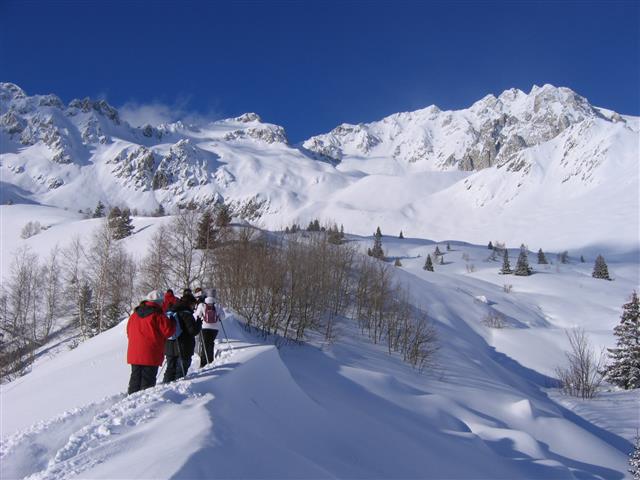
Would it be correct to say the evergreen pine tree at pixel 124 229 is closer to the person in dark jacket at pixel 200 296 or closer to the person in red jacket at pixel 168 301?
the person in dark jacket at pixel 200 296

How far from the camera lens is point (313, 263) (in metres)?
22.9

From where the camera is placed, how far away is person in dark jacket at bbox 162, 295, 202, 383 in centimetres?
839

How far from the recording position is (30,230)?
5953 cm

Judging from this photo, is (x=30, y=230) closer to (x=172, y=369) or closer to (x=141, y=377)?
(x=172, y=369)

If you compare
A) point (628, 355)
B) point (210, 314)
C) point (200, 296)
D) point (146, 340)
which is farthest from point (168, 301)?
point (628, 355)

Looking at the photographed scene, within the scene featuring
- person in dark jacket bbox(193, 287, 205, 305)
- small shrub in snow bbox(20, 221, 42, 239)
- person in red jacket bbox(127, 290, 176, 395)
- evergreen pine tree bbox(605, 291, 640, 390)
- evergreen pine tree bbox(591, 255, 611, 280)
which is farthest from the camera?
evergreen pine tree bbox(591, 255, 611, 280)

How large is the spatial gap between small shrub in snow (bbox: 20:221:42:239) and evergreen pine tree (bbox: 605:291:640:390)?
63.6 m

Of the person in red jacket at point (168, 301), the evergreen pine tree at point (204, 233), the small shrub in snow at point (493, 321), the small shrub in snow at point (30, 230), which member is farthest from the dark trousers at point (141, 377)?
the small shrub in snow at point (30, 230)

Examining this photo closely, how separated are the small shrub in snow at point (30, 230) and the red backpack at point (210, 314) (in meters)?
59.6

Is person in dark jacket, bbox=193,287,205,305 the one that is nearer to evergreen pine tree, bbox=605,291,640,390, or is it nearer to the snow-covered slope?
the snow-covered slope

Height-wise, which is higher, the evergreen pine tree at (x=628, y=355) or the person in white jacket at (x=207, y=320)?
the person in white jacket at (x=207, y=320)

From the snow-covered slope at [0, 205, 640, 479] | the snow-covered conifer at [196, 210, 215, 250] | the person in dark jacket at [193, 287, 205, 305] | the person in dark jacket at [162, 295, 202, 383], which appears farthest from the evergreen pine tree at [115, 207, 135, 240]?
the person in dark jacket at [162, 295, 202, 383]

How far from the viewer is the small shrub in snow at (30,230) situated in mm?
58500

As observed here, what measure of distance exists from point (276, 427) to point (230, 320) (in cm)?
803
